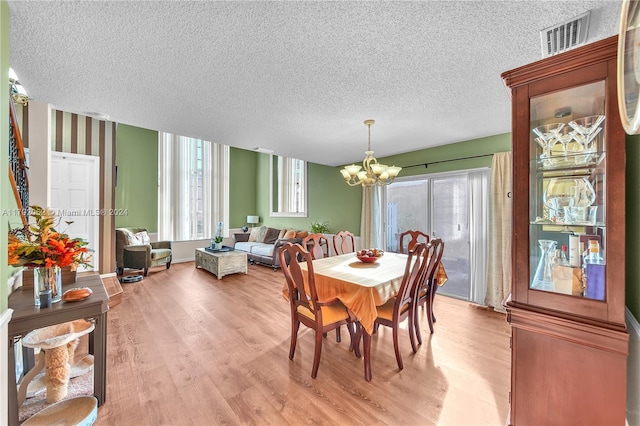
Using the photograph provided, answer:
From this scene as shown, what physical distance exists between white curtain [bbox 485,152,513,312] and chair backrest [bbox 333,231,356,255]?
1939 millimetres

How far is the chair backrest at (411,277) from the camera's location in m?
Result: 2.08

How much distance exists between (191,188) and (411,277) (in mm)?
6562

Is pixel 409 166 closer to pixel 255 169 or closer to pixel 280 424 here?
pixel 280 424

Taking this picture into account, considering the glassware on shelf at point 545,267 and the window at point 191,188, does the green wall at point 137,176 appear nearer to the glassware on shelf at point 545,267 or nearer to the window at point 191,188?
the window at point 191,188

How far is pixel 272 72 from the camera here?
1.95 metres

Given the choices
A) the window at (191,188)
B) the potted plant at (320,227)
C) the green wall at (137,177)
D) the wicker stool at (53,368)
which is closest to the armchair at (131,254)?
the green wall at (137,177)

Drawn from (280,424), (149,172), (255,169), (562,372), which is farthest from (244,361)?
(255,169)

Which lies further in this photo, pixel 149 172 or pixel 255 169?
pixel 255 169

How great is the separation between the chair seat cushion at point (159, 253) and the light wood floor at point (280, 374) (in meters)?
2.11

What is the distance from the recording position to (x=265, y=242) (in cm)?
671

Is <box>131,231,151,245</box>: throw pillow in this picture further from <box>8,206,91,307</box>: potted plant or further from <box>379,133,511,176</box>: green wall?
<box>379,133,511,176</box>: green wall

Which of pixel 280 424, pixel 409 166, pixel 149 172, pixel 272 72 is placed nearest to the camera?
pixel 280 424

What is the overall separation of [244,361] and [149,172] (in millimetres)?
5850

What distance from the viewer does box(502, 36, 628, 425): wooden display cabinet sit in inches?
45.6
